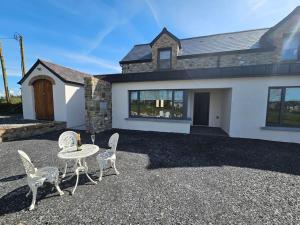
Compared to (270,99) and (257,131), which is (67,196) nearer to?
(257,131)

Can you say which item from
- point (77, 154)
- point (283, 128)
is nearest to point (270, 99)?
point (283, 128)

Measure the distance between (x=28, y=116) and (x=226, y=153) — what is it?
13.6 meters

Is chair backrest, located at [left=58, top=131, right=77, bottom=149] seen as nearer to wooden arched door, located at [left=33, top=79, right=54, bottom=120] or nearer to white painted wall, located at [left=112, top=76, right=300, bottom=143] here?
white painted wall, located at [left=112, top=76, right=300, bottom=143]

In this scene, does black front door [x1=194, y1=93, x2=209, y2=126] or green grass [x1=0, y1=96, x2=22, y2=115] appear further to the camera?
green grass [x1=0, y1=96, x2=22, y2=115]

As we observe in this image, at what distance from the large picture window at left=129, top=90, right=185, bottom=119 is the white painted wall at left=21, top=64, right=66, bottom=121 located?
15.8 feet

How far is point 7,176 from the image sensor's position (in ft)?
13.1

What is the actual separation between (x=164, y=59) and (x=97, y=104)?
6211 millimetres

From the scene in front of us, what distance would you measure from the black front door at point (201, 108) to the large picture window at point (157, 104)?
2.47 meters

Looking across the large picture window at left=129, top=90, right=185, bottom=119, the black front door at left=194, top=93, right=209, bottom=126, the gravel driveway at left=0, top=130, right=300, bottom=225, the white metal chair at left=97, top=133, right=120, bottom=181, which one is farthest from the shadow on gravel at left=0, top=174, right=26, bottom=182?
the black front door at left=194, top=93, right=209, bottom=126

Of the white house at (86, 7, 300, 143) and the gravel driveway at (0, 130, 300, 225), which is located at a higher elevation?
the white house at (86, 7, 300, 143)

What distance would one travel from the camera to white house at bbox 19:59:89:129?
10.1 meters

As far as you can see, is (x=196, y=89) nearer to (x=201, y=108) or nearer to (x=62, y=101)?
(x=201, y=108)

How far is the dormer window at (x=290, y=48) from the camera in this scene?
8.77m

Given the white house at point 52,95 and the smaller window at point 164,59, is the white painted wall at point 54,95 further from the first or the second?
the smaller window at point 164,59
